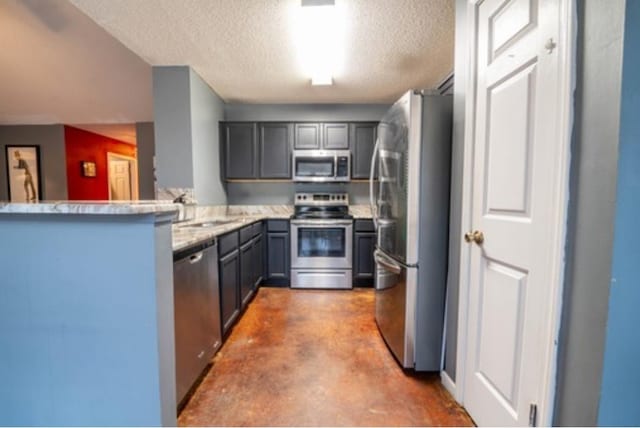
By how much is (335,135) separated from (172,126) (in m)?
1.87

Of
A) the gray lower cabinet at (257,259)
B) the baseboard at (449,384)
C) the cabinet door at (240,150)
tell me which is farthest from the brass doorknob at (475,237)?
the cabinet door at (240,150)

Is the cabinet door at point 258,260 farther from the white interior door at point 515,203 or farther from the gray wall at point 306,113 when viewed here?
the white interior door at point 515,203

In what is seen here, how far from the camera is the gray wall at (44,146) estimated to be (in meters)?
4.92

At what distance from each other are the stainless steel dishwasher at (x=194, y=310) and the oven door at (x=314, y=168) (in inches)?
74.7

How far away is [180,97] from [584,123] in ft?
9.78

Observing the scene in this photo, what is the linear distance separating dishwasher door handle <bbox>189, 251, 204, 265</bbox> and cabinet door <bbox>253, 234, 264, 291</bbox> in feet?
4.67

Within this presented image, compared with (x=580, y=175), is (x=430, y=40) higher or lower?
higher

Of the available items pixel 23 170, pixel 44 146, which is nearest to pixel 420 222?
pixel 44 146

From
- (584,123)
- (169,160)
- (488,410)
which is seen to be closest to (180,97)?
(169,160)

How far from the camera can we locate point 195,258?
5.19ft

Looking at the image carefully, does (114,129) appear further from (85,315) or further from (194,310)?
(85,315)

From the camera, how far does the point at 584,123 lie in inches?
32.9

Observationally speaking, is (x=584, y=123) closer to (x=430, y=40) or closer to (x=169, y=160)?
(x=430, y=40)

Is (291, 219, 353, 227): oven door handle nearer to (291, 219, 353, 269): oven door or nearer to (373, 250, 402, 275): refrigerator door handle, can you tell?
(291, 219, 353, 269): oven door
